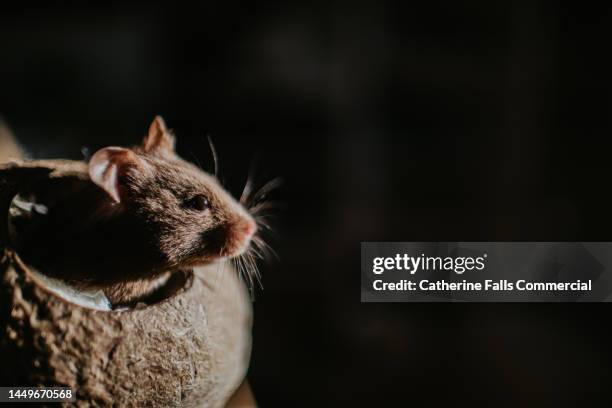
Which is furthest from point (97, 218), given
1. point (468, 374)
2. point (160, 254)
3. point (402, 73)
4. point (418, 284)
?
point (468, 374)

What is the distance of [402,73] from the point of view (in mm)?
994

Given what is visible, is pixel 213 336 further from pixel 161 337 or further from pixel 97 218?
pixel 97 218

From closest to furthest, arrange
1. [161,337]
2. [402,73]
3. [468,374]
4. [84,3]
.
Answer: [161,337] < [84,3] < [402,73] < [468,374]

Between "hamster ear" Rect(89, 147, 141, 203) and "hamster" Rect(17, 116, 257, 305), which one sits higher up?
"hamster ear" Rect(89, 147, 141, 203)

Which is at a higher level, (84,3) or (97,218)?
(84,3)

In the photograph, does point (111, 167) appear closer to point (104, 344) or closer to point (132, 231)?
point (132, 231)

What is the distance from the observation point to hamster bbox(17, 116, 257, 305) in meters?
0.60

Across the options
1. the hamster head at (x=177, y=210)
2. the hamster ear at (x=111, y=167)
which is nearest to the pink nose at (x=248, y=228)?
the hamster head at (x=177, y=210)

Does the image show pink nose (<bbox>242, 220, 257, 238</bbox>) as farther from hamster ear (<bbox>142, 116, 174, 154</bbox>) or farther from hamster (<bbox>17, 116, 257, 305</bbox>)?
hamster ear (<bbox>142, 116, 174, 154</bbox>)

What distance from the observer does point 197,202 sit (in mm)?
625

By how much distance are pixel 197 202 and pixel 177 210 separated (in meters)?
0.02

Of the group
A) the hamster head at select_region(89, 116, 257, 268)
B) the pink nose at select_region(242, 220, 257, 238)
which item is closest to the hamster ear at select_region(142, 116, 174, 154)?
the hamster head at select_region(89, 116, 257, 268)

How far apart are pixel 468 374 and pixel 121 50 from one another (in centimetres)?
87

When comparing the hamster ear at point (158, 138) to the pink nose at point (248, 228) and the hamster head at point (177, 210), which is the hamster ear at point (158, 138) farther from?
the pink nose at point (248, 228)
